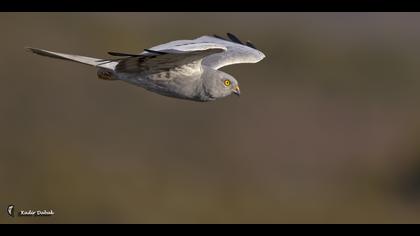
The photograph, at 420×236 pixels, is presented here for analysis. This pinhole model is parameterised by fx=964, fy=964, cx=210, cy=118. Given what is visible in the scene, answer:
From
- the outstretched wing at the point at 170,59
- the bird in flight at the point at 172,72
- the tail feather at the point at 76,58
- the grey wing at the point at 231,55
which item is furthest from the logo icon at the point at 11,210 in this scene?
the outstretched wing at the point at 170,59

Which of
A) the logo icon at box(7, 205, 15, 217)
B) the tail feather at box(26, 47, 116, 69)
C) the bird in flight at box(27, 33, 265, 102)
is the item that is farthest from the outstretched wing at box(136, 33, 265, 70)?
the logo icon at box(7, 205, 15, 217)

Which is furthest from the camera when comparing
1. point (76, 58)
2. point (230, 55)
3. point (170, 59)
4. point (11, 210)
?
point (11, 210)

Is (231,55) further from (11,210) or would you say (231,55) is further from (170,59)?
(11,210)

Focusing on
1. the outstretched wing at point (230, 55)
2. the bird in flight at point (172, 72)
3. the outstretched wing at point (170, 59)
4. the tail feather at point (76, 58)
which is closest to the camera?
the outstretched wing at point (170, 59)

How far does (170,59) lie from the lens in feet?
39.2

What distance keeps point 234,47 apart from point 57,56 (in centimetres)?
310

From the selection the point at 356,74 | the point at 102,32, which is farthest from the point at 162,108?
the point at 356,74

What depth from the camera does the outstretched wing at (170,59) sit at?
1163 centimetres

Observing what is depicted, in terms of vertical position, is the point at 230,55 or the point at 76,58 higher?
the point at 230,55

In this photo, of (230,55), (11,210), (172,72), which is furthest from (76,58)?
(11,210)

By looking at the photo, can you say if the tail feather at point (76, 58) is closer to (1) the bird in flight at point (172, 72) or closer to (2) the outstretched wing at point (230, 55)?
(1) the bird in flight at point (172, 72)

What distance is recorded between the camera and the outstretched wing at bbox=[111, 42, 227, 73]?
11633 millimetres

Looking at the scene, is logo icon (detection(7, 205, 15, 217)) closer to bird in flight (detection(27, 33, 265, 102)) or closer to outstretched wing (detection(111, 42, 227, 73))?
bird in flight (detection(27, 33, 265, 102))

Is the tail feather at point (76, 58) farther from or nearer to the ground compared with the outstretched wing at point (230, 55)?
nearer to the ground
